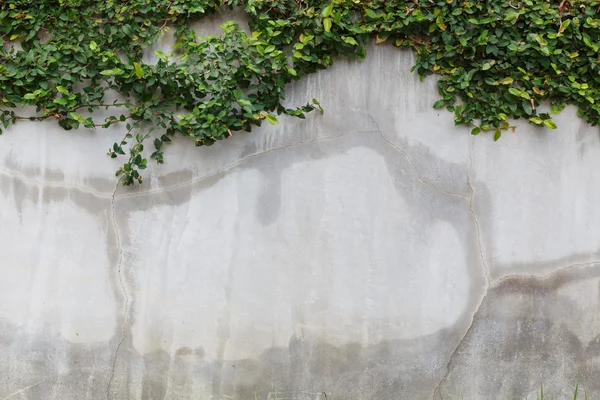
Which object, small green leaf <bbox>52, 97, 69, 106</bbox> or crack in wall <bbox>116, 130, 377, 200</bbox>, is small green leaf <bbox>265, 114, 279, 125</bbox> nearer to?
crack in wall <bbox>116, 130, 377, 200</bbox>

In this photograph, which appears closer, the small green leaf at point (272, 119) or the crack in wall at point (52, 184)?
the small green leaf at point (272, 119)

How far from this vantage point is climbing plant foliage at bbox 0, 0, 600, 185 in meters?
2.32

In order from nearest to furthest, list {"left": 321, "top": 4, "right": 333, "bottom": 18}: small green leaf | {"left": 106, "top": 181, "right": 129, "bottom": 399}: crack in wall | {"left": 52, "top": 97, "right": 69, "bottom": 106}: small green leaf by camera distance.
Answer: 1. {"left": 321, "top": 4, "right": 333, "bottom": 18}: small green leaf
2. {"left": 52, "top": 97, "right": 69, "bottom": 106}: small green leaf
3. {"left": 106, "top": 181, "right": 129, "bottom": 399}: crack in wall

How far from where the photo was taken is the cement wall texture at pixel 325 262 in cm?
246

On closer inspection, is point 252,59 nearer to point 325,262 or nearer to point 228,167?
point 228,167

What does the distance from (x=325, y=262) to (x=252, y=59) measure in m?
1.01

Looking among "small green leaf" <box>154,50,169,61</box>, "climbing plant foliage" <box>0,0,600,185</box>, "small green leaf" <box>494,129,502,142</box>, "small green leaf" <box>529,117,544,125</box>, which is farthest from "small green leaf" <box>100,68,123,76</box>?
"small green leaf" <box>529,117,544,125</box>

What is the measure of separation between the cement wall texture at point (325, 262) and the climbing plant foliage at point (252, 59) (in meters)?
0.10

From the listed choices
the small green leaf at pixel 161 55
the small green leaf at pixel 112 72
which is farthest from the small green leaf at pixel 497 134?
the small green leaf at pixel 112 72

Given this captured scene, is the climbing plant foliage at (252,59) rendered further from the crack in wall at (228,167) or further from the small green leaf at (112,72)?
the crack in wall at (228,167)

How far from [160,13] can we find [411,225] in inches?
61.9

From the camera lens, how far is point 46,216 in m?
2.50

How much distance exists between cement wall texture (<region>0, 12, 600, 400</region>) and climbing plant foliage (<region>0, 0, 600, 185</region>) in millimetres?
101

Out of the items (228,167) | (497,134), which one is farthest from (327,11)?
(497,134)
